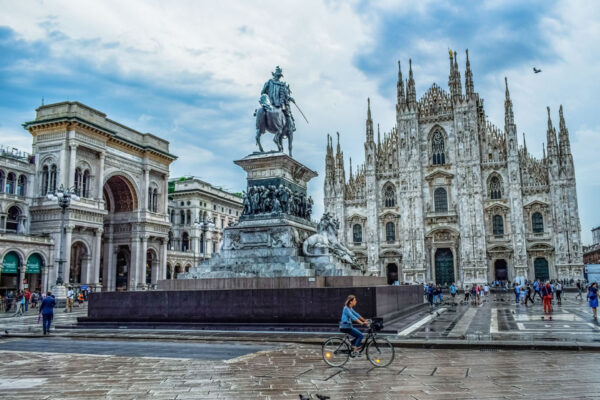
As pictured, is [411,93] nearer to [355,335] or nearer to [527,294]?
[527,294]

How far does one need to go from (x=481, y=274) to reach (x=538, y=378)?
4271 centimetres

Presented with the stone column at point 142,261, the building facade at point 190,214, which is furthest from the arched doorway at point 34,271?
the building facade at point 190,214

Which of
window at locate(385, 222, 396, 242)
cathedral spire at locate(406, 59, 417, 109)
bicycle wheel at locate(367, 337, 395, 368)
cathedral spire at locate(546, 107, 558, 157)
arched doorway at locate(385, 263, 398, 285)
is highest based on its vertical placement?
cathedral spire at locate(406, 59, 417, 109)

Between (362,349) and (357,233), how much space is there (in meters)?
45.7

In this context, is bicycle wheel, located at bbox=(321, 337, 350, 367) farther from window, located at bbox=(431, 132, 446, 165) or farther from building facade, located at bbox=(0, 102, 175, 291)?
window, located at bbox=(431, 132, 446, 165)

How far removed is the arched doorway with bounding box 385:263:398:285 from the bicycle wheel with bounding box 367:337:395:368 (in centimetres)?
4434

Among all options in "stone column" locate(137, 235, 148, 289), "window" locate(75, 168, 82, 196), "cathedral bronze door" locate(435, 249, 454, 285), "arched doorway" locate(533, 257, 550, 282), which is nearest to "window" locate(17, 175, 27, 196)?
"window" locate(75, 168, 82, 196)

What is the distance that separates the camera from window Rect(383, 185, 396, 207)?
52125 millimetres

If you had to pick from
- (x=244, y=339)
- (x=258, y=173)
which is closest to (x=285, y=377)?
(x=244, y=339)

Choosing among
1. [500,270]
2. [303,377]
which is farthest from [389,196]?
[303,377]

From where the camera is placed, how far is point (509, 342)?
1004 cm

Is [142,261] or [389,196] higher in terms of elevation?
[389,196]

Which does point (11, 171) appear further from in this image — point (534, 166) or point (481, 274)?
point (534, 166)

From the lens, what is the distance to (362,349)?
7879mm
